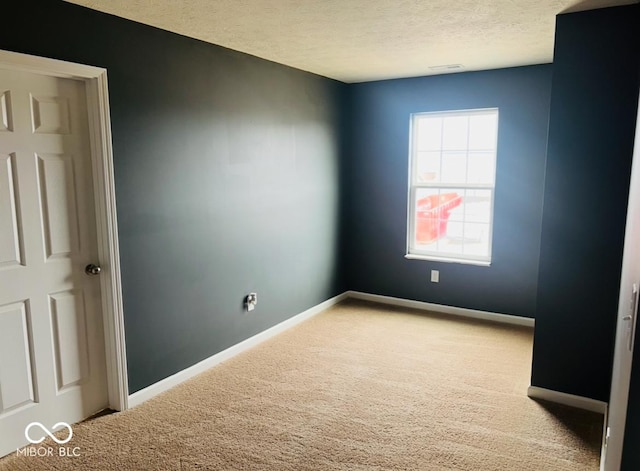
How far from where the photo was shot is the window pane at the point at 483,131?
454cm

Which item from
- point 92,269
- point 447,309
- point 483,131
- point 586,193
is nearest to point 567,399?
point 586,193

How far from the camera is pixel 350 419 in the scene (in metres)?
2.87

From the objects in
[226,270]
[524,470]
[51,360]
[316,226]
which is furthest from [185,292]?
[524,470]

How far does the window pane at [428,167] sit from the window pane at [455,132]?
0.51ft

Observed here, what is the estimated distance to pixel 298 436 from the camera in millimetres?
2689

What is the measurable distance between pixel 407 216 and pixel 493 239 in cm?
90

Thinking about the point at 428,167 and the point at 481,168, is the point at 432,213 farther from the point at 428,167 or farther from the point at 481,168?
the point at 481,168

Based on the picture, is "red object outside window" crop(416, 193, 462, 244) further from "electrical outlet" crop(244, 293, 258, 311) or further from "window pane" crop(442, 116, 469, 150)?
"electrical outlet" crop(244, 293, 258, 311)

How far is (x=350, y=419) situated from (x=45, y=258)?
6.47 ft

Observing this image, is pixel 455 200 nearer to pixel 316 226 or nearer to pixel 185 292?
pixel 316 226

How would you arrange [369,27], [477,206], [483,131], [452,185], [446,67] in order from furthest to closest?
[452,185] < [477,206] < [483,131] < [446,67] < [369,27]

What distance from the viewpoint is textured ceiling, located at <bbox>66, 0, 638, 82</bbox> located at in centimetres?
260

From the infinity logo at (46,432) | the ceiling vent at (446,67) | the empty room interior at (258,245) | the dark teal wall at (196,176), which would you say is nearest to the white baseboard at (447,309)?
the empty room interior at (258,245)
